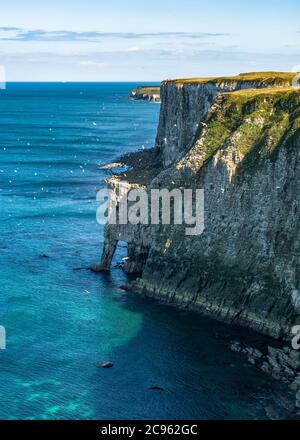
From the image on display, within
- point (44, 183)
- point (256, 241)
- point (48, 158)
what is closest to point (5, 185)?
point (44, 183)

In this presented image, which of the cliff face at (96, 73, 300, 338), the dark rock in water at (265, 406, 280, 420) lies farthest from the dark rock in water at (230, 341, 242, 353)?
the dark rock in water at (265, 406, 280, 420)

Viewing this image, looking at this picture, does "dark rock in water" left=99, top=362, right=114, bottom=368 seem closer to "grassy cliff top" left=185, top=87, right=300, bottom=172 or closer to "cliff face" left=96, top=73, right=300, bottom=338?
"cliff face" left=96, top=73, right=300, bottom=338

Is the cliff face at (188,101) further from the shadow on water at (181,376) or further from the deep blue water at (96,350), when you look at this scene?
the shadow on water at (181,376)

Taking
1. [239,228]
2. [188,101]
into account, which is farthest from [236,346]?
[188,101]

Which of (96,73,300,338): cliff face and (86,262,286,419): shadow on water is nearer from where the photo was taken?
(86,262,286,419): shadow on water

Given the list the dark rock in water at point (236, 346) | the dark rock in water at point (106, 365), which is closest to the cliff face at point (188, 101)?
the dark rock in water at point (236, 346)

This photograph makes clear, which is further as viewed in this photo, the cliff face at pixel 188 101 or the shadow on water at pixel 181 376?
the cliff face at pixel 188 101

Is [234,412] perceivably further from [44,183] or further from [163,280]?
[44,183]

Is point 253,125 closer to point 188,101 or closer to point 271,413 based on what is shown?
point 271,413

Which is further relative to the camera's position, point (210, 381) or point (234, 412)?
point (210, 381)
